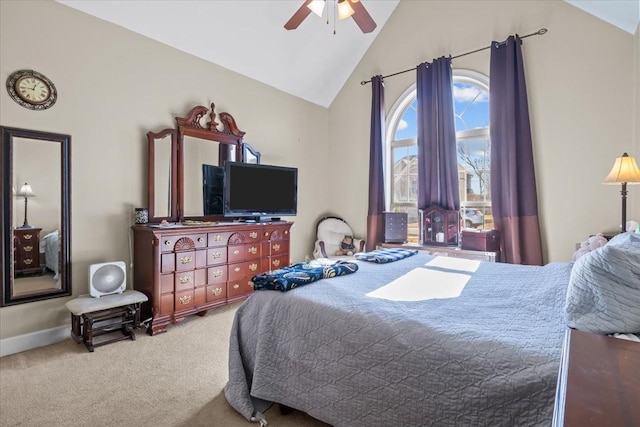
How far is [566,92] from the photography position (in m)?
3.33

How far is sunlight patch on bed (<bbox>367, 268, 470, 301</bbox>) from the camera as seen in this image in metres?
1.62

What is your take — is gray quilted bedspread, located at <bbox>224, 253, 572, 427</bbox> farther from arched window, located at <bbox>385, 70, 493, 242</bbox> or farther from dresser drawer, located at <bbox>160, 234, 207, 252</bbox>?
arched window, located at <bbox>385, 70, 493, 242</bbox>

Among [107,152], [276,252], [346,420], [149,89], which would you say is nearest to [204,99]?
[149,89]

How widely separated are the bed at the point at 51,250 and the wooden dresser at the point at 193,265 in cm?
58

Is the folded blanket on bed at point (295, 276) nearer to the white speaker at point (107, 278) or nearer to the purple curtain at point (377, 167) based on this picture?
the white speaker at point (107, 278)

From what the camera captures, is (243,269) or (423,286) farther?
(243,269)

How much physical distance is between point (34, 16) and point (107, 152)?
44.2 inches

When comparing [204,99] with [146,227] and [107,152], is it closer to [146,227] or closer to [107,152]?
[107,152]

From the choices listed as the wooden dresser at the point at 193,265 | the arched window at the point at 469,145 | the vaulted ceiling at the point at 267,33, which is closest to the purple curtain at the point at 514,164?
the arched window at the point at 469,145

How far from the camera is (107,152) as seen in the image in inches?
116

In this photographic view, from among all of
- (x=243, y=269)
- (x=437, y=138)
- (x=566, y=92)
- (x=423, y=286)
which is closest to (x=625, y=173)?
(x=566, y=92)

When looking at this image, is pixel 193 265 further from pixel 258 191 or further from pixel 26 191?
pixel 26 191

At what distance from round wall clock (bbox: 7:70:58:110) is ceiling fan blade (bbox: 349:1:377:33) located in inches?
101

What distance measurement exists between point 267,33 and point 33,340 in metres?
3.72
